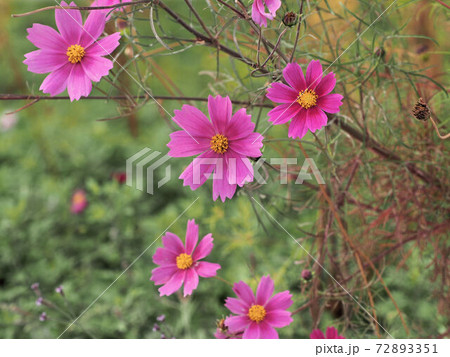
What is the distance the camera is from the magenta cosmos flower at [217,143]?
38 cm

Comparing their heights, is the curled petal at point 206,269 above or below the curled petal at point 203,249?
below

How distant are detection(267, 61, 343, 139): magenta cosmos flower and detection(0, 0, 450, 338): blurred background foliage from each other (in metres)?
0.05

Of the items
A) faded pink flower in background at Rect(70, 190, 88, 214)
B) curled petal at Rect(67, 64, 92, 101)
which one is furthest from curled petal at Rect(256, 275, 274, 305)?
faded pink flower in background at Rect(70, 190, 88, 214)

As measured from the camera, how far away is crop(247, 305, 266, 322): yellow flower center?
0.49 m

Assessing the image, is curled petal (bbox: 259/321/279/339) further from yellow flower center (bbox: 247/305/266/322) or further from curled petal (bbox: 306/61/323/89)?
curled petal (bbox: 306/61/323/89)

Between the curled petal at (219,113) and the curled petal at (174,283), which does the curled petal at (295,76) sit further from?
the curled petal at (174,283)

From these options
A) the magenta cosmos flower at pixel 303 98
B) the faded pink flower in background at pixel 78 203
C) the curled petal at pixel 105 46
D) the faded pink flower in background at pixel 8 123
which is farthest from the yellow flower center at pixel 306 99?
the faded pink flower in background at pixel 8 123

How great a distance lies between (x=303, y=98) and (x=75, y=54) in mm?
201

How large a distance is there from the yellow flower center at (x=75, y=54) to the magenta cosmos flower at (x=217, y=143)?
104 millimetres

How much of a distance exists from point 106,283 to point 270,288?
0.60 m

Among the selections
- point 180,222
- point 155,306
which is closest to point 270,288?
point 155,306

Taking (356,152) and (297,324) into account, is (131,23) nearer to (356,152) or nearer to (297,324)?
(356,152)

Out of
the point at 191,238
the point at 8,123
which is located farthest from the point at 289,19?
the point at 8,123

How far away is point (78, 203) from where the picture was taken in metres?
1.13
